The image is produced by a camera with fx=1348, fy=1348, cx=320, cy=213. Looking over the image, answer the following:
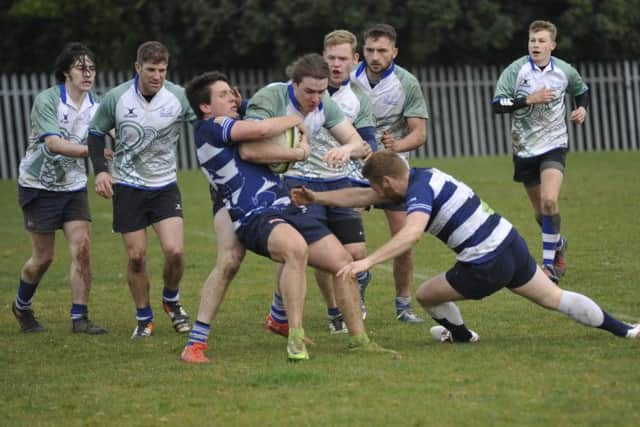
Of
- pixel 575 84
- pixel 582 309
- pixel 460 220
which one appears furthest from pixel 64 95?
pixel 575 84

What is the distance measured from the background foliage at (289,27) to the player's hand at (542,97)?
59.7 ft

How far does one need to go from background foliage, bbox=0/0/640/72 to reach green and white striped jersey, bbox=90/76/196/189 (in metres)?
20.1

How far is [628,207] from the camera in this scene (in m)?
18.6

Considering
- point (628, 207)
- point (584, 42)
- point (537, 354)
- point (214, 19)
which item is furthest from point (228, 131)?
point (584, 42)

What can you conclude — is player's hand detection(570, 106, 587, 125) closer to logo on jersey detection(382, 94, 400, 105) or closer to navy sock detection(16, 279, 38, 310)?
logo on jersey detection(382, 94, 400, 105)

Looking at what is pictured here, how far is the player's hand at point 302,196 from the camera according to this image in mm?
8836

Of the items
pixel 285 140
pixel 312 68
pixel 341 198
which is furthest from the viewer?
pixel 341 198

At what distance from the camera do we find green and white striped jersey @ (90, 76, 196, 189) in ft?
33.9

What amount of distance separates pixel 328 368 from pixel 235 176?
143 centimetres

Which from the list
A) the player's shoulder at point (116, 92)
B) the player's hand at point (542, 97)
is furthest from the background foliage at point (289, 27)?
the player's shoulder at point (116, 92)

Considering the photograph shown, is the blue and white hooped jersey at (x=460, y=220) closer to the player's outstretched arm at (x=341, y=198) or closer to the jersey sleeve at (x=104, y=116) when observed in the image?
the player's outstretched arm at (x=341, y=198)

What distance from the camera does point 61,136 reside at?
11.0 m

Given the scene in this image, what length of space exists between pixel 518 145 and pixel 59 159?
14.7 feet

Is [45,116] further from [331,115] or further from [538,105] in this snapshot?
[538,105]
